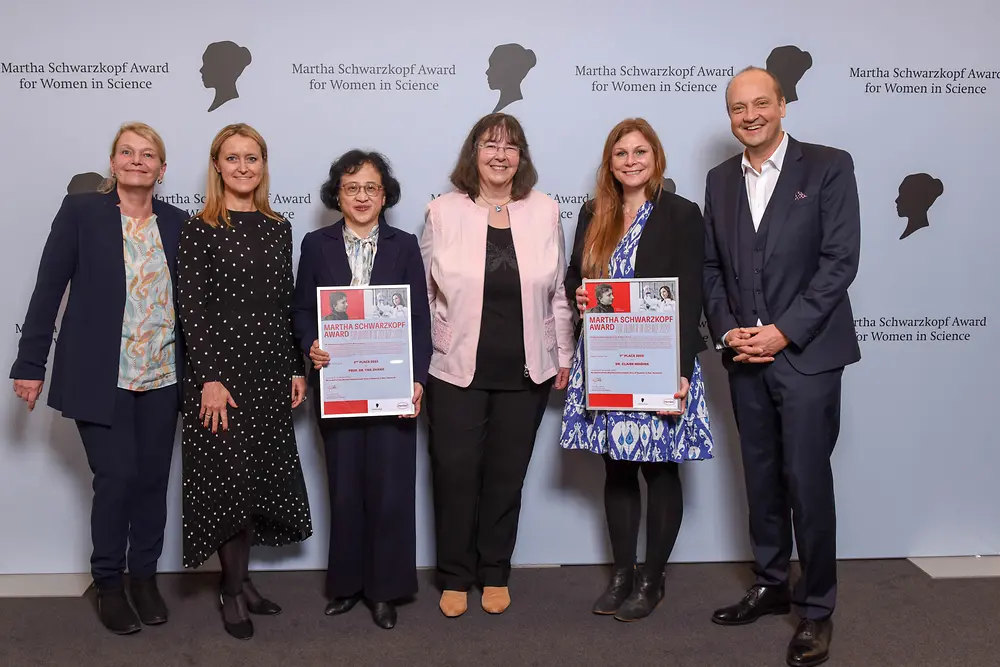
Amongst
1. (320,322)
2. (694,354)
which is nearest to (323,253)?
(320,322)

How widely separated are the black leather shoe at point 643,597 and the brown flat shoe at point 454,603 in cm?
55

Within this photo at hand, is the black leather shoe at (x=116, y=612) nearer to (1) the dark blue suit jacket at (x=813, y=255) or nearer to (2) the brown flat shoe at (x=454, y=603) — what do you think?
(2) the brown flat shoe at (x=454, y=603)

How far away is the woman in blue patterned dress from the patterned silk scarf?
705mm

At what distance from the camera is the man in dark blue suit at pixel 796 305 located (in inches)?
96.7

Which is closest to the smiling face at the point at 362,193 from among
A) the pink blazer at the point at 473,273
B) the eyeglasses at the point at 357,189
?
the eyeglasses at the point at 357,189

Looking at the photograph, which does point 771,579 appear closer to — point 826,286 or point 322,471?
point 826,286

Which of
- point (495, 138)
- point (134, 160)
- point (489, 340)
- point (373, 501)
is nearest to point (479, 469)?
point (373, 501)

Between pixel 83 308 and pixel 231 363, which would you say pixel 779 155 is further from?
pixel 83 308

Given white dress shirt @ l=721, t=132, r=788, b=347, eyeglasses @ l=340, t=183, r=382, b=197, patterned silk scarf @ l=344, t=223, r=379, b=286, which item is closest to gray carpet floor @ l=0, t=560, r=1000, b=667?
white dress shirt @ l=721, t=132, r=788, b=347

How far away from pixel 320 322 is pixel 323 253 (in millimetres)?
255

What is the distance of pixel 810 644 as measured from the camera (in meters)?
2.46

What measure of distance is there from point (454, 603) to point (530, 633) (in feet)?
1.02

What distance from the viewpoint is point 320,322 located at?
103 inches

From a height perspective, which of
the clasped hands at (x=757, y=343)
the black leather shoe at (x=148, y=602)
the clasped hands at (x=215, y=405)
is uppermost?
the clasped hands at (x=757, y=343)
